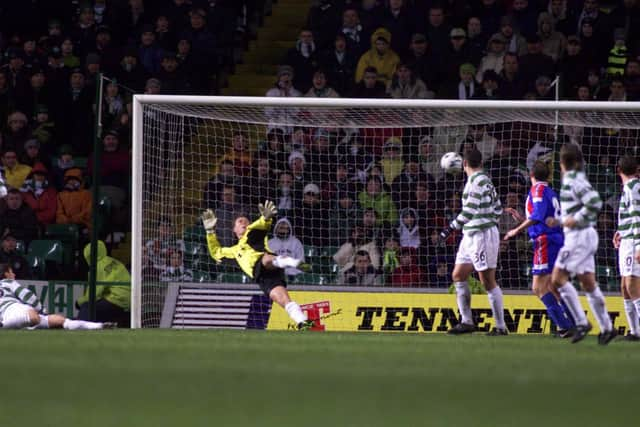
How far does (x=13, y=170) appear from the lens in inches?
717

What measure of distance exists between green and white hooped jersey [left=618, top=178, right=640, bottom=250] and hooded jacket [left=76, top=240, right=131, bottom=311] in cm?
641

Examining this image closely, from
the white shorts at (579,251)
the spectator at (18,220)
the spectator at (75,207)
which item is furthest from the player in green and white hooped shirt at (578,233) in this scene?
the spectator at (18,220)

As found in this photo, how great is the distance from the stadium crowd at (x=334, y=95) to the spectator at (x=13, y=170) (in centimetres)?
3

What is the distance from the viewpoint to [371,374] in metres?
8.27

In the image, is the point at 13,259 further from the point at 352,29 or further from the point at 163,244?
the point at 352,29

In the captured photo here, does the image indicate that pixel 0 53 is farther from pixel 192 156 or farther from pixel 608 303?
pixel 608 303

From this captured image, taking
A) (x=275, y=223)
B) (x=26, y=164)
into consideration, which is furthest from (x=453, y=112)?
(x=26, y=164)

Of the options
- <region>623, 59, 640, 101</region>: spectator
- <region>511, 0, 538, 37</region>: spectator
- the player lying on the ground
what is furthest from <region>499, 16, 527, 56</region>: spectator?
the player lying on the ground

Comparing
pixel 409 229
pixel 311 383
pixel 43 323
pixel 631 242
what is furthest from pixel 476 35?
pixel 311 383

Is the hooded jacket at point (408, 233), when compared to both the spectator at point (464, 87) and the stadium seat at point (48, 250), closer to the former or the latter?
the spectator at point (464, 87)

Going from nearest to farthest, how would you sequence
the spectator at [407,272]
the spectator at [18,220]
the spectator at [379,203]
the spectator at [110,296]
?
1. the spectator at [407,272]
2. the spectator at [110,296]
3. the spectator at [379,203]
4. the spectator at [18,220]

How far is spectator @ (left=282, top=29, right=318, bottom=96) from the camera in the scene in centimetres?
1825

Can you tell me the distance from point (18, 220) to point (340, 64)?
5.02 m

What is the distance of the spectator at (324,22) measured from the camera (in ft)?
62.4
